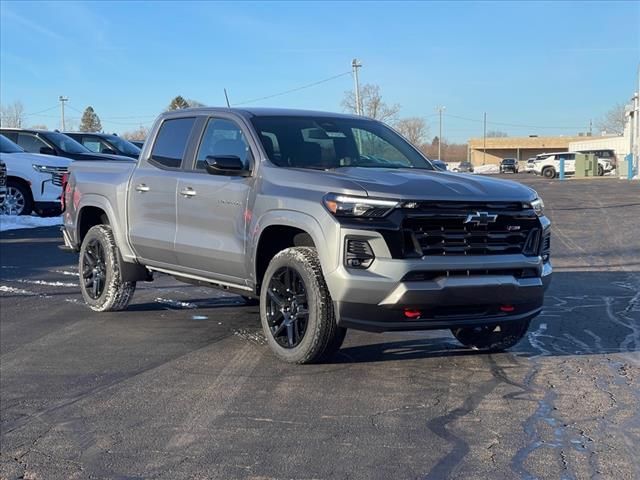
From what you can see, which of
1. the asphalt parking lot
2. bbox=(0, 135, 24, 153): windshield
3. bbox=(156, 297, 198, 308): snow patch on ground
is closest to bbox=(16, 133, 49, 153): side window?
bbox=(0, 135, 24, 153): windshield

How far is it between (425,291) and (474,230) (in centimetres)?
59

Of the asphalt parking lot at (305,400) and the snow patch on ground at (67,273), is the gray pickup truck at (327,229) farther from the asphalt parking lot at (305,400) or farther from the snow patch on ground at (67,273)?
the snow patch on ground at (67,273)

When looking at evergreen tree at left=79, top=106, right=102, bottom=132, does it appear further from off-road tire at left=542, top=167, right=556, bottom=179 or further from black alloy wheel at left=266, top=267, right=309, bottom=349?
black alloy wheel at left=266, top=267, right=309, bottom=349

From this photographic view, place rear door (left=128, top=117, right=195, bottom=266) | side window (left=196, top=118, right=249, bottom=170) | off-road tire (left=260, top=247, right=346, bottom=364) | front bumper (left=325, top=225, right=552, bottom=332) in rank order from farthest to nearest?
rear door (left=128, top=117, right=195, bottom=266) < side window (left=196, top=118, right=249, bottom=170) < off-road tire (left=260, top=247, right=346, bottom=364) < front bumper (left=325, top=225, right=552, bottom=332)

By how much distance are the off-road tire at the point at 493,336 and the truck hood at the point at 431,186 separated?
3.52 ft

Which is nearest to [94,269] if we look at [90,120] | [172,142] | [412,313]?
[172,142]

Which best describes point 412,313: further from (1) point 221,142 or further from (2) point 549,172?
(2) point 549,172

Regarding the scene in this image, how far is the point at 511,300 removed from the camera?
213 inches

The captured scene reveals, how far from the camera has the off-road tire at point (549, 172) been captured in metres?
53.3

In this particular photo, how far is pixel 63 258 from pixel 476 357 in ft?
26.5

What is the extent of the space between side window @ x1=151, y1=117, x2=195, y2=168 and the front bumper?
2.60 meters

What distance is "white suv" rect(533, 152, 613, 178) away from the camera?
51.5 meters

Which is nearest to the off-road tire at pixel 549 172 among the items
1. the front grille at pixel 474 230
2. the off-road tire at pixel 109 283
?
the off-road tire at pixel 109 283

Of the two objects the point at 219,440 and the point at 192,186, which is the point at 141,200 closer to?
the point at 192,186
